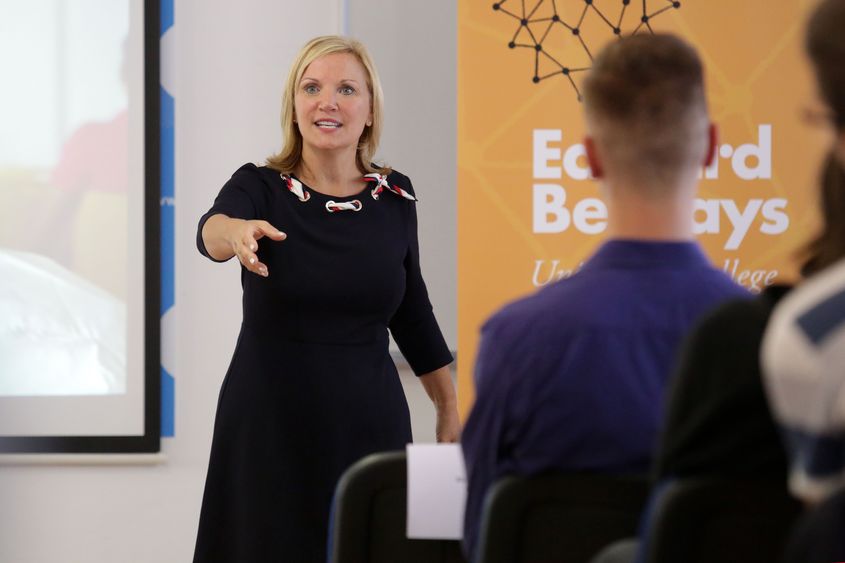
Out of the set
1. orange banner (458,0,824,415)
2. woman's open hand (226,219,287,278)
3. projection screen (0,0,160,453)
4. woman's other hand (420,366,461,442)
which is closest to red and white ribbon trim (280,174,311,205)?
woman's open hand (226,219,287,278)

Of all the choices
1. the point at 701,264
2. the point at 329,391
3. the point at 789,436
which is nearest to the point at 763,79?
the point at 329,391

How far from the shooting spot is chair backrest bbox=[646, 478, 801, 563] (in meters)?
1.05

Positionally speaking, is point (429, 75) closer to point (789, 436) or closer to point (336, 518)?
point (336, 518)

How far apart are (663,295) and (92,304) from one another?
314 cm

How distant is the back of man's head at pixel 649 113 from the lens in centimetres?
140

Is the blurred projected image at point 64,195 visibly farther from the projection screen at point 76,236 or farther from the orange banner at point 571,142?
the orange banner at point 571,142

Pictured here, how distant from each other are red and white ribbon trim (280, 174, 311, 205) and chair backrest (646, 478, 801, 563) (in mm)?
1786

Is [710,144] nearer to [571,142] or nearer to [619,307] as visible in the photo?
[619,307]

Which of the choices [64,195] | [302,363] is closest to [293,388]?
[302,363]

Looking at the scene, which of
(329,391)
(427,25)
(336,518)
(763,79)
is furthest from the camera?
(427,25)

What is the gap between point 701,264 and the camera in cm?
140

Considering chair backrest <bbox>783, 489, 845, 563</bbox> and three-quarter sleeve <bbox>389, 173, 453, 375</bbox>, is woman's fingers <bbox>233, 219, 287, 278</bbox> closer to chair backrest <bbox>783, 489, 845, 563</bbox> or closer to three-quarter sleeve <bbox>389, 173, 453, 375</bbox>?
three-quarter sleeve <bbox>389, 173, 453, 375</bbox>

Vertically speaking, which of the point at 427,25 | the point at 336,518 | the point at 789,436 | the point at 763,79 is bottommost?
the point at 336,518

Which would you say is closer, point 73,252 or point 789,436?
point 789,436
